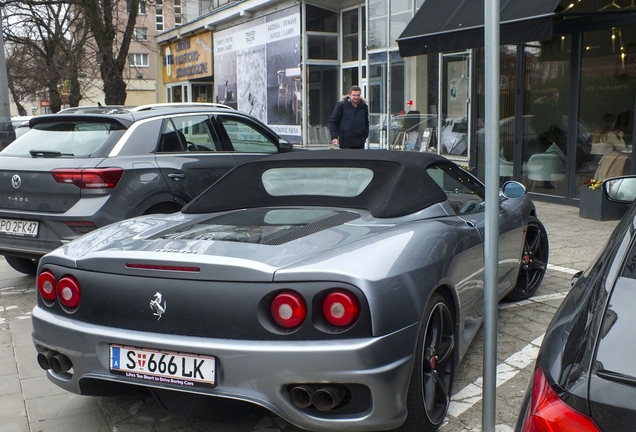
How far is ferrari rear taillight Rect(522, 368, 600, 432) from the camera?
1.53 metres

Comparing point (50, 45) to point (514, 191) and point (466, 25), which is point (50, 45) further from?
point (514, 191)

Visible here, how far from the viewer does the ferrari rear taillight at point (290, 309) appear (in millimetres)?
2811

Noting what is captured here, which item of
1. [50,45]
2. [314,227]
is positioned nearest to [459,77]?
[314,227]

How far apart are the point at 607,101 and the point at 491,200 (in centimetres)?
857

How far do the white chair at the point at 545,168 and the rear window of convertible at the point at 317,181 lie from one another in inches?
323

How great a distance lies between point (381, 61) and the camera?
16672mm

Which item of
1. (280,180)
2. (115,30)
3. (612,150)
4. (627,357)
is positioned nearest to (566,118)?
(612,150)

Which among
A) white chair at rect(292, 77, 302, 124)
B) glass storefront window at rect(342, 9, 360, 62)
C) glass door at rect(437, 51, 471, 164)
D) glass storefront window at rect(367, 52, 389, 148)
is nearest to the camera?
glass door at rect(437, 51, 471, 164)

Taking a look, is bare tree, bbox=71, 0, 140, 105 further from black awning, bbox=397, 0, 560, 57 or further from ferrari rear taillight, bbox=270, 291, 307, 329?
ferrari rear taillight, bbox=270, 291, 307, 329

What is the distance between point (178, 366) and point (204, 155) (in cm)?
420

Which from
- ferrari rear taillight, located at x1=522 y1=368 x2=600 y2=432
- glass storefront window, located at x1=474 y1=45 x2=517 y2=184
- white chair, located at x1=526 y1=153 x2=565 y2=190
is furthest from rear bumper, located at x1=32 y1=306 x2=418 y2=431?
glass storefront window, located at x1=474 y1=45 x2=517 y2=184

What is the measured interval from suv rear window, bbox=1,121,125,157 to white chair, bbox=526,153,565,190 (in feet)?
25.2

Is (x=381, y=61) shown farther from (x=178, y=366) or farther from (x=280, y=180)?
(x=178, y=366)

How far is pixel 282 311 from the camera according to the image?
9.26ft
